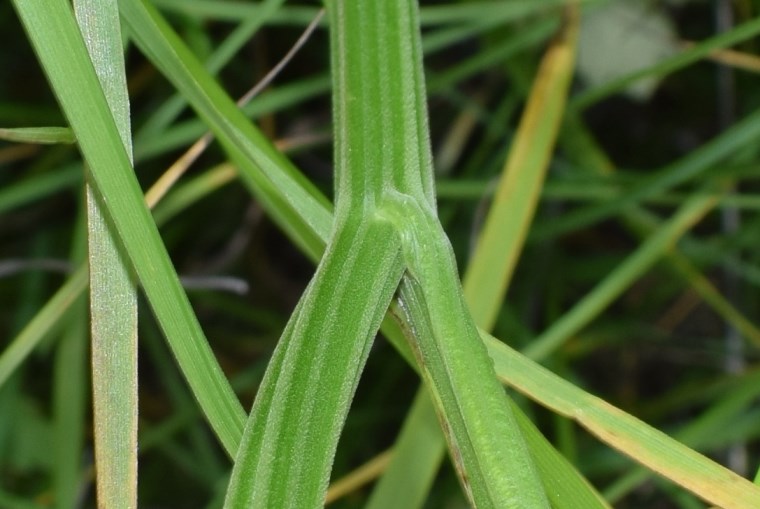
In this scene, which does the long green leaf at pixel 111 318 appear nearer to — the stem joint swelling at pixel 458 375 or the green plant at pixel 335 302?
the green plant at pixel 335 302

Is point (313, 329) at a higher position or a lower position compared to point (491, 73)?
lower

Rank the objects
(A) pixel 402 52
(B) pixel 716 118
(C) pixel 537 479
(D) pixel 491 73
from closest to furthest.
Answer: (C) pixel 537 479
(A) pixel 402 52
(D) pixel 491 73
(B) pixel 716 118

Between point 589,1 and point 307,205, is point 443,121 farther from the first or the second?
point 307,205

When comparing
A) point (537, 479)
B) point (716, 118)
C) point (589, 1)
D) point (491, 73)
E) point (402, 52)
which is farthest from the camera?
point (716, 118)

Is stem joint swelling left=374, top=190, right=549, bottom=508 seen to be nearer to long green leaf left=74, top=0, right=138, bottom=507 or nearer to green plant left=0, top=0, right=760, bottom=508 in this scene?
green plant left=0, top=0, right=760, bottom=508

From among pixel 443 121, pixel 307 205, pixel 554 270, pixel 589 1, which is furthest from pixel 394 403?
pixel 307 205

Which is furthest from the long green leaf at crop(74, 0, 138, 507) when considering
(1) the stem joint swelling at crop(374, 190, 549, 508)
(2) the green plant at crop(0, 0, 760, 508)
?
(1) the stem joint swelling at crop(374, 190, 549, 508)

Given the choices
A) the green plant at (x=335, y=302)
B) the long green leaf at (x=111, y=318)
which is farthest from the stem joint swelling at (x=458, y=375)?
the long green leaf at (x=111, y=318)

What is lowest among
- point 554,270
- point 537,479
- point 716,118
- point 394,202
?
point 537,479
